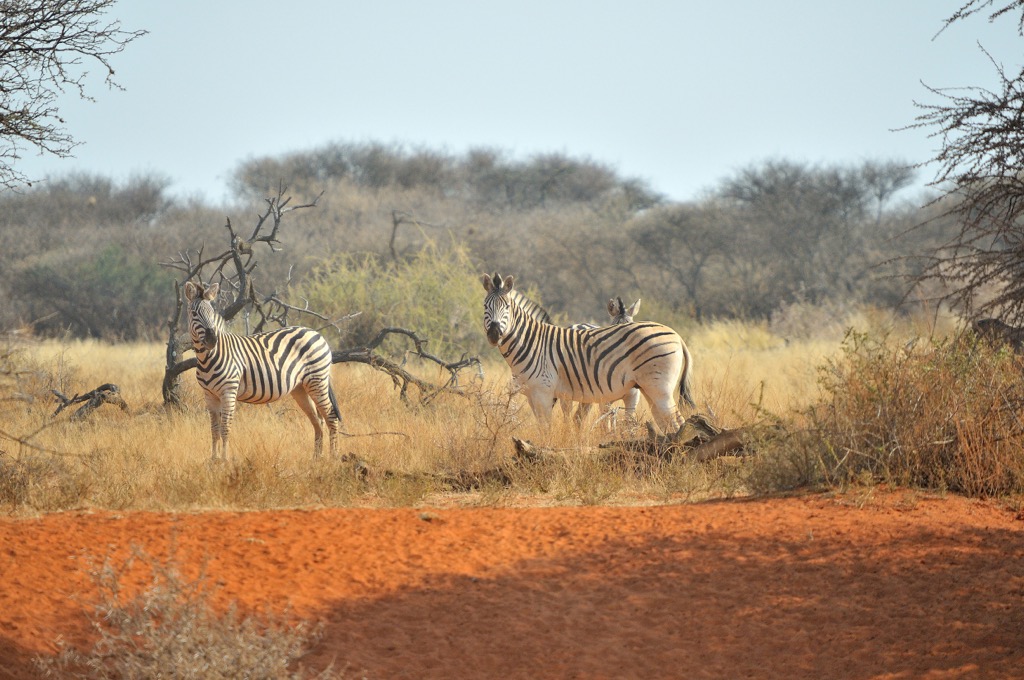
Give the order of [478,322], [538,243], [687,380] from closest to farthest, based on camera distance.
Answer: [687,380] < [478,322] < [538,243]

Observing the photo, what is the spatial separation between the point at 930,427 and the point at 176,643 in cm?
481

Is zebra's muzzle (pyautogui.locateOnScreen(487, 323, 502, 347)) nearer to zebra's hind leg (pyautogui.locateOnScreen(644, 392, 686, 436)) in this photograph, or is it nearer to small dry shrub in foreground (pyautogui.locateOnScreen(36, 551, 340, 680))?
zebra's hind leg (pyautogui.locateOnScreen(644, 392, 686, 436))

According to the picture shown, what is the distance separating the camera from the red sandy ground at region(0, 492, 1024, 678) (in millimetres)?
4922

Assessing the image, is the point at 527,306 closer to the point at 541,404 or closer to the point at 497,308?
the point at 497,308

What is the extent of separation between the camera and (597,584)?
5.70 metres

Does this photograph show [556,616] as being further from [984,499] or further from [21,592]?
[984,499]

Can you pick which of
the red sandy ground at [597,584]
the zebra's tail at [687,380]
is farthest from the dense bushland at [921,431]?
the zebra's tail at [687,380]

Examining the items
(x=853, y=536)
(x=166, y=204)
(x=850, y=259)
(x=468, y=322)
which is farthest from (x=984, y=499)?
(x=166, y=204)

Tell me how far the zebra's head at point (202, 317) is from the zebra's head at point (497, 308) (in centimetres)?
234

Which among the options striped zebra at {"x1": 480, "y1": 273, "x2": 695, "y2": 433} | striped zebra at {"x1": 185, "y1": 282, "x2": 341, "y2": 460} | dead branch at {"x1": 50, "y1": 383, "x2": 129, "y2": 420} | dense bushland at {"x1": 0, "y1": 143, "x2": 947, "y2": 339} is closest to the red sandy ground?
striped zebra at {"x1": 185, "y1": 282, "x2": 341, "y2": 460}

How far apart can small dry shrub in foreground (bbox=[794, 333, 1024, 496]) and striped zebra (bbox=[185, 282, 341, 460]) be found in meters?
3.99

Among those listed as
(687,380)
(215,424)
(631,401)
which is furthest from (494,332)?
(215,424)

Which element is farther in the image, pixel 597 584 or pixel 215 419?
pixel 215 419

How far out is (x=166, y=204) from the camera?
123 feet
